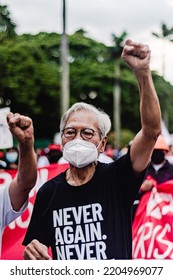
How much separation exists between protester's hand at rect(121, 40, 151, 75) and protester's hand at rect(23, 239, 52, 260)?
25.9 inches

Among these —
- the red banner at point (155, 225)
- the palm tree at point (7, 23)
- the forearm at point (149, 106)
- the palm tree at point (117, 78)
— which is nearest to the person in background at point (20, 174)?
the forearm at point (149, 106)

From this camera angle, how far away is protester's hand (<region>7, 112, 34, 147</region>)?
2084 millimetres

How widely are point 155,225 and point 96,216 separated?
6.78 feet

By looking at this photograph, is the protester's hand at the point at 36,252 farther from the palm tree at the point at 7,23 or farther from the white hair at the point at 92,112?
the palm tree at the point at 7,23

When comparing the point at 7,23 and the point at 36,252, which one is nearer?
the point at 36,252

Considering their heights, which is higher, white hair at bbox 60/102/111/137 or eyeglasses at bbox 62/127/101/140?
white hair at bbox 60/102/111/137

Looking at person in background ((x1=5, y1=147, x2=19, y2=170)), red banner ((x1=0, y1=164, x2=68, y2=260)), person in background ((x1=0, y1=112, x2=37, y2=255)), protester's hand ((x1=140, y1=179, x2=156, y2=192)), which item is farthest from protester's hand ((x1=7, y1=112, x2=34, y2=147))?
person in background ((x1=5, y1=147, x2=19, y2=170))

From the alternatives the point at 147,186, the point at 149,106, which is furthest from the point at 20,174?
the point at 147,186

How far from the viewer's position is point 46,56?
29453 mm

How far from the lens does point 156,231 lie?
4133 mm

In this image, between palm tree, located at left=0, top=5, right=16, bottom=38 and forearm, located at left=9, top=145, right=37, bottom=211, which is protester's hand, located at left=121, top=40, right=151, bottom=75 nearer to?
forearm, located at left=9, top=145, right=37, bottom=211

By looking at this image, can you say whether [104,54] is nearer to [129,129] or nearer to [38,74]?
[129,129]

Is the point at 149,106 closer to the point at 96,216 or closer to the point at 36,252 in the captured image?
the point at 96,216

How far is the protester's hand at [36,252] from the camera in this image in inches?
84.1
